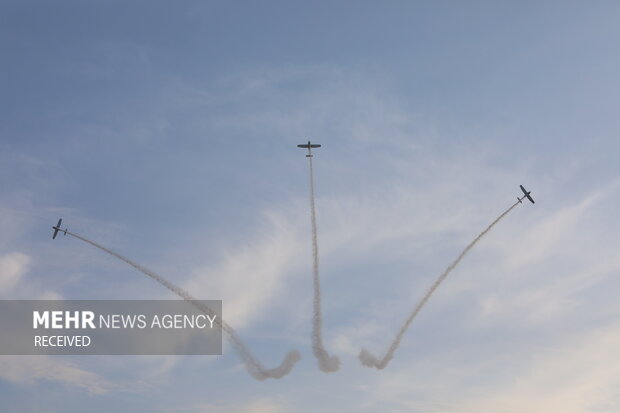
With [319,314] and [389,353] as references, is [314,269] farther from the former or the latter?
[389,353]

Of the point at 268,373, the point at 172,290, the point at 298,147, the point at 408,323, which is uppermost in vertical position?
the point at 298,147

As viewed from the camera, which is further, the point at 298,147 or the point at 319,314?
the point at 298,147

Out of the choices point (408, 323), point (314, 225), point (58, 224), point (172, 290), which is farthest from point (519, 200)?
point (58, 224)

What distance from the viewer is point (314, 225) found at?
17750 centimetres

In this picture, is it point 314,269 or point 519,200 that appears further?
point 519,200

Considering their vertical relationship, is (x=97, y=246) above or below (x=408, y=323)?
above

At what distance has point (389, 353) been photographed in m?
182

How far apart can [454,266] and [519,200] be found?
2957 centimetres

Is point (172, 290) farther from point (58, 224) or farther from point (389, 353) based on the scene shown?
point (389, 353)

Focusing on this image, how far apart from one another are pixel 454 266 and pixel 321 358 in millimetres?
49185

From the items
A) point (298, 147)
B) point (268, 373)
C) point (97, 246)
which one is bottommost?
point (268, 373)

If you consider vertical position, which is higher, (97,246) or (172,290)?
(97,246)

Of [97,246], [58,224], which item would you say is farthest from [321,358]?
[58,224]

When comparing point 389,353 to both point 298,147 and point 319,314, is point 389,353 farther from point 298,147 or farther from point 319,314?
point 298,147
